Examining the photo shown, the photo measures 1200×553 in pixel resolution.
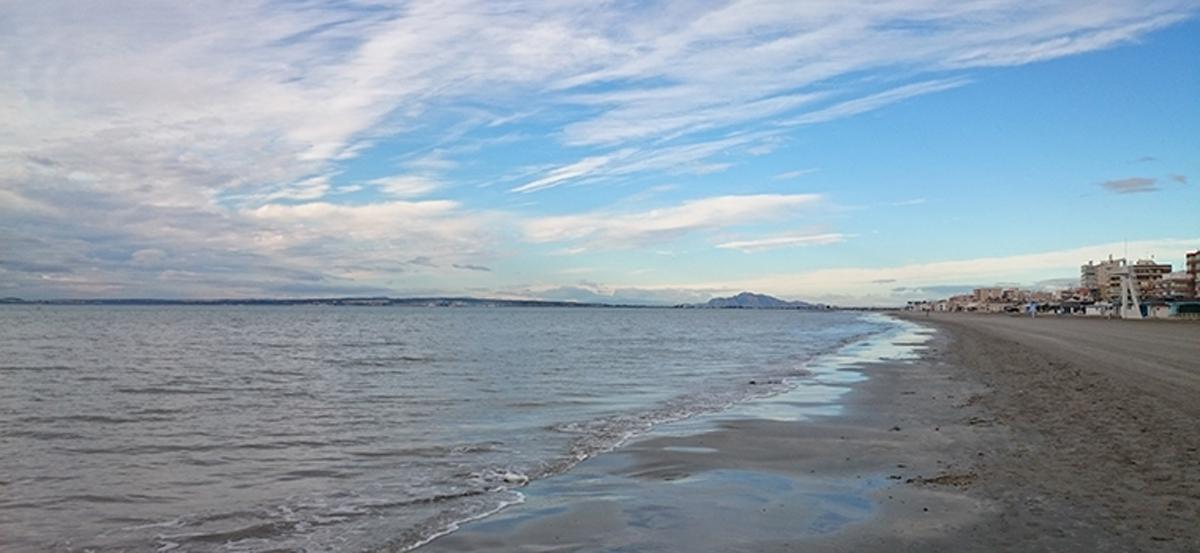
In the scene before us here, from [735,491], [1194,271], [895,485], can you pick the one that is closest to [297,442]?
[735,491]

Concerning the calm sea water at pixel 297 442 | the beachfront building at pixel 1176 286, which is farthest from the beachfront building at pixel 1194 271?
the calm sea water at pixel 297 442

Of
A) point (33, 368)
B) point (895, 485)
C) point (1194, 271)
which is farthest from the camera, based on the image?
point (1194, 271)

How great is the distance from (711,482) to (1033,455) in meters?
4.05

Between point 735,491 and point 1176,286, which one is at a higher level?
point 1176,286

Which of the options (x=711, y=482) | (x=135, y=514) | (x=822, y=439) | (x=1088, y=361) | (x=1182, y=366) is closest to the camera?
(x=135, y=514)

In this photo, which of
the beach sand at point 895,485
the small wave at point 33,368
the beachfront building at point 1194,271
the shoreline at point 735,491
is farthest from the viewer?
the beachfront building at point 1194,271

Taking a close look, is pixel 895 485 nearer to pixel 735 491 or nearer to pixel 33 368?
pixel 735 491

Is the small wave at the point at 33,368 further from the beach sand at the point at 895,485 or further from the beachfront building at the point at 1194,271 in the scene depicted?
the beachfront building at the point at 1194,271

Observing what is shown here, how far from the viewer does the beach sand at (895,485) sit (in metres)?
6.93

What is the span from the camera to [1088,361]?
87.4 feet

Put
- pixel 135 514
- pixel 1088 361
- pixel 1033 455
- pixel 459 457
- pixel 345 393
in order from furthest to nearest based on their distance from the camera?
pixel 1088 361 → pixel 345 393 → pixel 459 457 → pixel 1033 455 → pixel 135 514

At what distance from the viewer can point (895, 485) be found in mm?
9125

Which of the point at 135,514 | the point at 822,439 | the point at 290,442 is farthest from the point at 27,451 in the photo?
the point at 822,439

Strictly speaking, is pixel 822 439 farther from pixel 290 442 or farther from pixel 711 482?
pixel 290 442
